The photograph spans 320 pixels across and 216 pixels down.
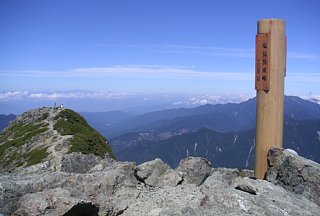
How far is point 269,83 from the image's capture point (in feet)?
52.2

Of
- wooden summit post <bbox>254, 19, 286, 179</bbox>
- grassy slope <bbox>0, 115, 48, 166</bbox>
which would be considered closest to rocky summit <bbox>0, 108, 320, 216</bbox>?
wooden summit post <bbox>254, 19, 286, 179</bbox>

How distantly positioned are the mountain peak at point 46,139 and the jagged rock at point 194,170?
75.0 feet

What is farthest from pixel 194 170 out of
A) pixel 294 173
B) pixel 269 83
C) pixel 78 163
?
pixel 78 163

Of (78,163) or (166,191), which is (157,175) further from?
(78,163)

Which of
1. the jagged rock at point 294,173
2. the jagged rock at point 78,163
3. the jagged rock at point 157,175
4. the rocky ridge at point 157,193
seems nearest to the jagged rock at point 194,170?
the rocky ridge at point 157,193

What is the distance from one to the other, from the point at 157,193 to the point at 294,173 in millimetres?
5932

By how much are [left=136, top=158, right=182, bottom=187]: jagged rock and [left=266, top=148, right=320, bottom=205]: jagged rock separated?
425cm

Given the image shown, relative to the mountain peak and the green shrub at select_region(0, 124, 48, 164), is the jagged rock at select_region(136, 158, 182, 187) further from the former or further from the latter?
the green shrub at select_region(0, 124, 48, 164)

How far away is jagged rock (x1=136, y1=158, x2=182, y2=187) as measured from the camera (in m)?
16.3

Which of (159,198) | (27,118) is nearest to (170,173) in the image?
(159,198)

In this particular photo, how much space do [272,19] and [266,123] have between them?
4.58 m

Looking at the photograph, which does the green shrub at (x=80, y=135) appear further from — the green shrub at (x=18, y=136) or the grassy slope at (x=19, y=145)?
the grassy slope at (x=19, y=145)

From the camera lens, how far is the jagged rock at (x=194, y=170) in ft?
59.3

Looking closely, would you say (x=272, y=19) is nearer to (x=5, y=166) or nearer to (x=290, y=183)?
(x=290, y=183)
